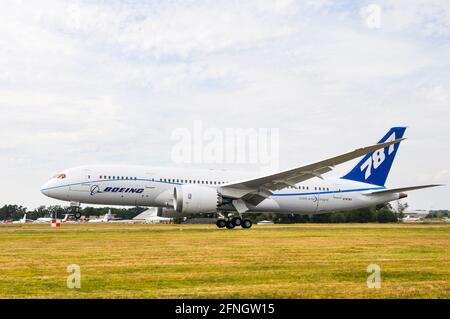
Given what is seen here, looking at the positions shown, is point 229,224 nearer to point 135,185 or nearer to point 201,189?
point 201,189

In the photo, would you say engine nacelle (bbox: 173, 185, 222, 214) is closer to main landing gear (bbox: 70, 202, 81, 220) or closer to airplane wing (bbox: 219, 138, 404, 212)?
airplane wing (bbox: 219, 138, 404, 212)

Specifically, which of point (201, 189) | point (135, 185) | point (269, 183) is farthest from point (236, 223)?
point (135, 185)

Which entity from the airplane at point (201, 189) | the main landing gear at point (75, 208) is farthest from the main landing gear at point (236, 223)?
the main landing gear at point (75, 208)

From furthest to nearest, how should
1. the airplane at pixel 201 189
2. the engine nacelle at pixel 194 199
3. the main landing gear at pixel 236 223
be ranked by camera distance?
the main landing gear at pixel 236 223 → the airplane at pixel 201 189 → the engine nacelle at pixel 194 199

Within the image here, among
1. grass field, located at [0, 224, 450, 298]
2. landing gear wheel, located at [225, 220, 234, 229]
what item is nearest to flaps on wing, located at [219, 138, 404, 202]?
landing gear wheel, located at [225, 220, 234, 229]

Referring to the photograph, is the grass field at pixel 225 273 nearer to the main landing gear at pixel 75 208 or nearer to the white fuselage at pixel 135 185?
the white fuselage at pixel 135 185

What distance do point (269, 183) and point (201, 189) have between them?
438 cm

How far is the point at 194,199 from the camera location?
34719 mm

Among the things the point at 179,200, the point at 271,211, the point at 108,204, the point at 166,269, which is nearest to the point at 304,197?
the point at 271,211

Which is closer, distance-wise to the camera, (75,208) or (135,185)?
(135,185)

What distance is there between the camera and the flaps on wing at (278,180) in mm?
33634

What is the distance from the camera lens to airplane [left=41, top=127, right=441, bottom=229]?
35.0 metres

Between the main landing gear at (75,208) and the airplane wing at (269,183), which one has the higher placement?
the airplane wing at (269,183)
